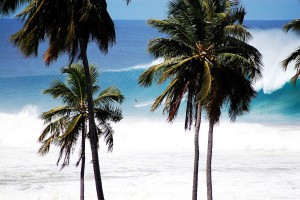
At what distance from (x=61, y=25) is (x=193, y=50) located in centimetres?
496

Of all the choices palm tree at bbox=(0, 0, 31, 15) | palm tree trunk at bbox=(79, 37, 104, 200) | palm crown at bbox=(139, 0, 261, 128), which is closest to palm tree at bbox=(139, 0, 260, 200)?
palm crown at bbox=(139, 0, 261, 128)

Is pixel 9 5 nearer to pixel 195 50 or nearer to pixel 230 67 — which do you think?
pixel 195 50

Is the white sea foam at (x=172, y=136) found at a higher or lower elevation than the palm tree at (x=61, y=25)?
lower

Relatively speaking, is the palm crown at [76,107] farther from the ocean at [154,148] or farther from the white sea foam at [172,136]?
the white sea foam at [172,136]

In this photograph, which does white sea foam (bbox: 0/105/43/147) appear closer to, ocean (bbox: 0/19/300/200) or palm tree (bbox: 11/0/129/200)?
ocean (bbox: 0/19/300/200)

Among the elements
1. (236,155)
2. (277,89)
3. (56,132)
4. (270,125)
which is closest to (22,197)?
(56,132)

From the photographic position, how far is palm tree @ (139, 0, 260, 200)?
18484mm

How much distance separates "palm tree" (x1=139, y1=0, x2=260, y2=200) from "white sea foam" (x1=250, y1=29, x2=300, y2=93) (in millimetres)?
45631

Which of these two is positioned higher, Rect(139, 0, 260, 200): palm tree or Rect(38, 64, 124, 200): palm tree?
Rect(139, 0, 260, 200): palm tree

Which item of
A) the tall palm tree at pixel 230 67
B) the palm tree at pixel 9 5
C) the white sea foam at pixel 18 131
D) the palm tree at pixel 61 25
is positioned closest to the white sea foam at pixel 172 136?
the white sea foam at pixel 18 131

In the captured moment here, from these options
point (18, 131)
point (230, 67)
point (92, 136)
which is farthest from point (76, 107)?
point (18, 131)

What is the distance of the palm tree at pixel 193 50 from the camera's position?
18484 mm

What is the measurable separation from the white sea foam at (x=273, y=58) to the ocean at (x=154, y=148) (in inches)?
5.5

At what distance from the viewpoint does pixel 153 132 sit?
186 feet
